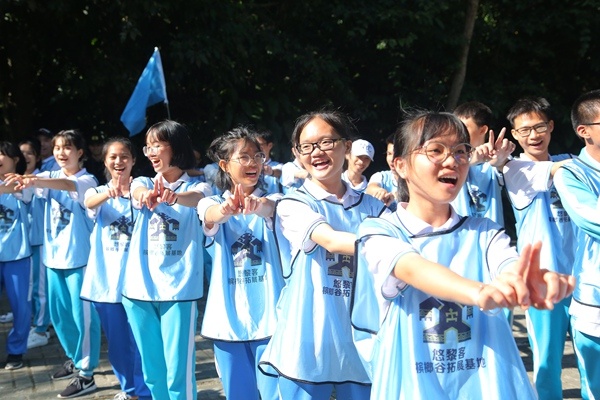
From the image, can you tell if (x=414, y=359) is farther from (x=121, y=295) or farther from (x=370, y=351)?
(x=121, y=295)

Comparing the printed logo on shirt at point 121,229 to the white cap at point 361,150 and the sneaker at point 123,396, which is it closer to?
the sneaker at point 123,396

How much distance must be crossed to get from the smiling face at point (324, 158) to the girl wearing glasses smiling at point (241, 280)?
60cm

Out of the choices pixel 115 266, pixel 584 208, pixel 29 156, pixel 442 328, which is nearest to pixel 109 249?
pixel 115 266

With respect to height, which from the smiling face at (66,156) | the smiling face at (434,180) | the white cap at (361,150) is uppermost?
the white cap at (361,150)

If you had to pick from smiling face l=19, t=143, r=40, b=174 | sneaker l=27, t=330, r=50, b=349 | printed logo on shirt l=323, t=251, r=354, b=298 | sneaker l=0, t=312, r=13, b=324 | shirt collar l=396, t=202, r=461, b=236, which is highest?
smiling face l=19, t=143, r=40, b=174

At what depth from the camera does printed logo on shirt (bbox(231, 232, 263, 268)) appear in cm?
417

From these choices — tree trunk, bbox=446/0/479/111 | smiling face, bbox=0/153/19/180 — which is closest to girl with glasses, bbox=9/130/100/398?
smiling face, bbox=0/153/19/180

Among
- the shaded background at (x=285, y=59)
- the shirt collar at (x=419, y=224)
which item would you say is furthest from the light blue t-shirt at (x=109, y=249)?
the shaded background at (x=285, y=59)

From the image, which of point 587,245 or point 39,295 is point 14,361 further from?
point 587,245

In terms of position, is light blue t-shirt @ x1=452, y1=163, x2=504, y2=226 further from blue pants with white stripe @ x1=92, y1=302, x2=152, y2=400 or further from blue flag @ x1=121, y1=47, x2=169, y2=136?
blue flag @ x1=121, y1=47, x2=169, y2=136

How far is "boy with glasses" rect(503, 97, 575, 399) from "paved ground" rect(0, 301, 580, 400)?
0.89 m

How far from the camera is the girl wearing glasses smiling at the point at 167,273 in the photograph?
4625mm

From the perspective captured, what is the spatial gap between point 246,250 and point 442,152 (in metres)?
1.85

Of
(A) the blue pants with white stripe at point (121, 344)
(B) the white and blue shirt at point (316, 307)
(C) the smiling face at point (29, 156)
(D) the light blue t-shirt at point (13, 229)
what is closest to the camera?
(B) the white and blue shirt at point (316, 307)
